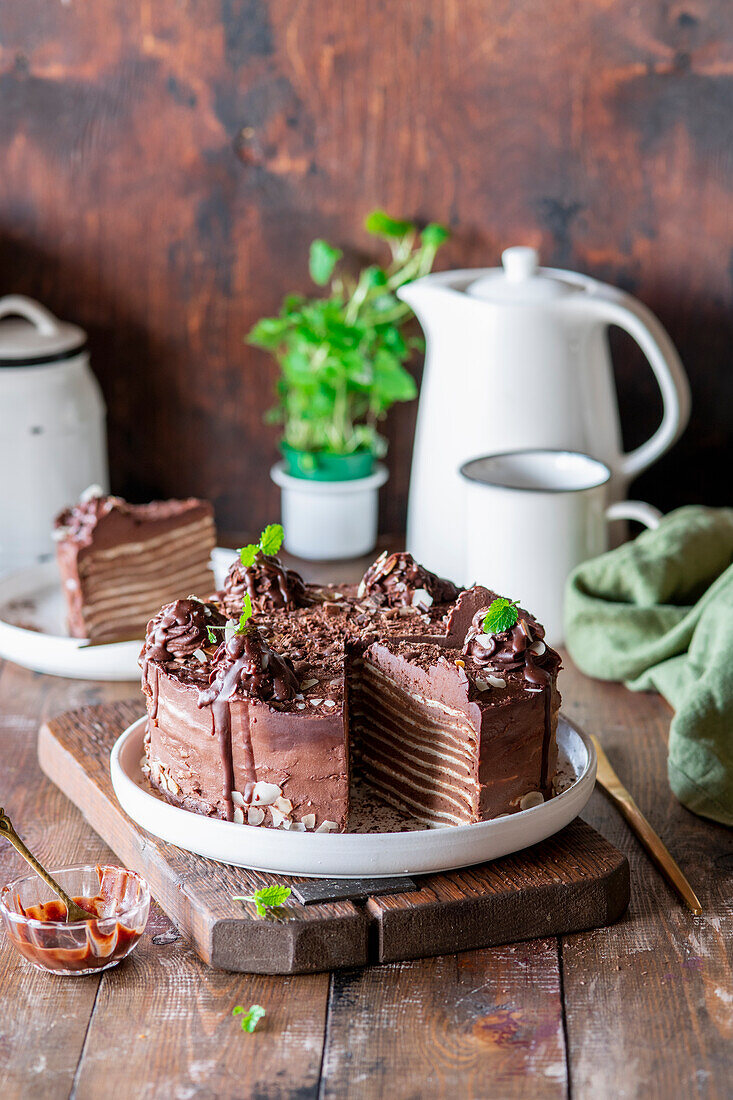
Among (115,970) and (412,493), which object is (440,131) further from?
(115,970)

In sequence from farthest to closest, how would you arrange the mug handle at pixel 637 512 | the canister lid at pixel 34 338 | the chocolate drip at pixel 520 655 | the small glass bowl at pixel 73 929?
the canister lid at pixel 34 338
the mug handle at pixel 637 512
the chocolate drip at pixel 520 655
the small glass bowl at pixel 73 929

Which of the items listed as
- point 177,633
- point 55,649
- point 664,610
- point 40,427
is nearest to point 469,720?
point 177,633

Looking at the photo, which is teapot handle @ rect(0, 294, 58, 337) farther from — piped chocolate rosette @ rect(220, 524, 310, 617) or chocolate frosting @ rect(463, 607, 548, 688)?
chocolate frosting @ rect(463, 607, 548, 688)

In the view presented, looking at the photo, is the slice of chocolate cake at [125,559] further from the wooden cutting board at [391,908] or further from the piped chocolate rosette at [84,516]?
the wooden cutting board at [391,908]

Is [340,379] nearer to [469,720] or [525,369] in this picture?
[525,369]

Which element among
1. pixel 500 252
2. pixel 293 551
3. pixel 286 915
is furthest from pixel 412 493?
pixel 286 915

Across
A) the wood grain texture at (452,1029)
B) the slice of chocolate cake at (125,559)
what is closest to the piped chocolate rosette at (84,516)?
the slice of chocolate cake at (125,559)

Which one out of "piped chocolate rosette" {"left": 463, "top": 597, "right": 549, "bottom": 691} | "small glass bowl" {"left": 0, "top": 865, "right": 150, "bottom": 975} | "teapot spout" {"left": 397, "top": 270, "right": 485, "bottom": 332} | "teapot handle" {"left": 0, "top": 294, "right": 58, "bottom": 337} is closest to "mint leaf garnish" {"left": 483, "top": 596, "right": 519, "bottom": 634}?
"piped chocolate rosette" {"left": 463, "top": 597, "right": 549, "bottom": 691}
